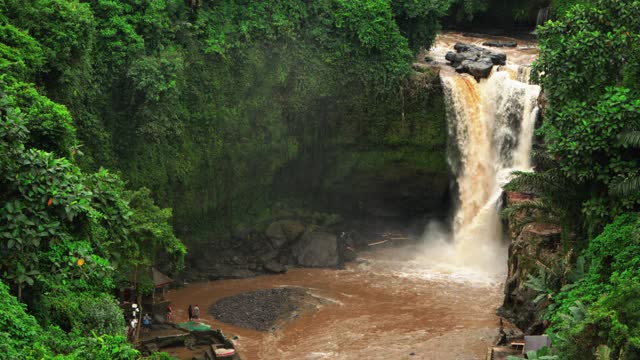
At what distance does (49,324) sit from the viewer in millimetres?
15414

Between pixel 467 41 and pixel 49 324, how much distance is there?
98.0 ft

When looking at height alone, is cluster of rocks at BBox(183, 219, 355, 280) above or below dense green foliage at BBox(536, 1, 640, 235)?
below

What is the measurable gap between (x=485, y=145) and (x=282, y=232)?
377 inches

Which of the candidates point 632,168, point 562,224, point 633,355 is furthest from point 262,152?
point 633,355

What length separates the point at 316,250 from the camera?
3272 cm

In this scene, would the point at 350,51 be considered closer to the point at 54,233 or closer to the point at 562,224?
the point at 562,224

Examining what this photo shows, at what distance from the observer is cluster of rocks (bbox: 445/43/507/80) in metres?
33.7

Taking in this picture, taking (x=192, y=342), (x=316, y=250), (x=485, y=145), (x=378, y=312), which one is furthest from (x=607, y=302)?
(x=485, y=145)

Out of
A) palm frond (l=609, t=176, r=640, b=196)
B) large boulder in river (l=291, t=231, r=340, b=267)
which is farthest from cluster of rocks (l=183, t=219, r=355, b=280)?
palm frond (l=609, t=176, r=640, b=196)

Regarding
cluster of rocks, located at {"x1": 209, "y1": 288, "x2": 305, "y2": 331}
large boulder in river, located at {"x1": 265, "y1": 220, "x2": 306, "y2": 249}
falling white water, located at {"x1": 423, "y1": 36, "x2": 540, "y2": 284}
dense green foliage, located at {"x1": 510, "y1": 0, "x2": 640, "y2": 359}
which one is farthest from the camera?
large boulder in river, located at {"x1": 265, "y1": 220, "x2": 306, "y2": 249}

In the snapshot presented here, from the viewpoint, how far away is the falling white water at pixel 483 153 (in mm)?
31969

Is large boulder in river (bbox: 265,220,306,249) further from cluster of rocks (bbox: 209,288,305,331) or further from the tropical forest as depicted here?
cluster of rocks (bbox: 209,288,305,331)

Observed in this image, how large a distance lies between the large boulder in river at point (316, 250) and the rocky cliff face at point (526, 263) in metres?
8.27

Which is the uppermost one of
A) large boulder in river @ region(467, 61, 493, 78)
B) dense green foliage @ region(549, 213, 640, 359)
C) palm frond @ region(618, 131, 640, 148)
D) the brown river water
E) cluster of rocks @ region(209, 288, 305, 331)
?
large boulder in river @ region(467, 61, 493, 78)
